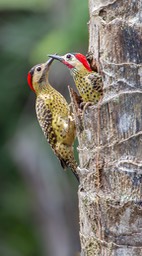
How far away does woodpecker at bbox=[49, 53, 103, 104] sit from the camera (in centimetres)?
577

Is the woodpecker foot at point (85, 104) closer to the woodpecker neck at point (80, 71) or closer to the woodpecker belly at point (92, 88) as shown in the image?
the woodpecker belly at point (92, 88)

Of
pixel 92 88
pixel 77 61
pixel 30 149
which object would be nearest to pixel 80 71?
pixel 77 61

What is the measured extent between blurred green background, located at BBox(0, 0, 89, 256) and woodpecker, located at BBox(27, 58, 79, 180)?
4235mm

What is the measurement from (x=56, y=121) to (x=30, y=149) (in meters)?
5.57

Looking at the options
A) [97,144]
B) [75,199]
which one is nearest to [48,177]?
[75,199]

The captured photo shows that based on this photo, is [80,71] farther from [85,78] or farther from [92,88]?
[92,88]

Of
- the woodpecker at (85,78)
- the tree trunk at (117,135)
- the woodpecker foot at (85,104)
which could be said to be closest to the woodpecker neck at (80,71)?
the woodpecker at (85,78)

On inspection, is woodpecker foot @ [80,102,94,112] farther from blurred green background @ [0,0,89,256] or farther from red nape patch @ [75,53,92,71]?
blurred green background @ [0,0,89,256]

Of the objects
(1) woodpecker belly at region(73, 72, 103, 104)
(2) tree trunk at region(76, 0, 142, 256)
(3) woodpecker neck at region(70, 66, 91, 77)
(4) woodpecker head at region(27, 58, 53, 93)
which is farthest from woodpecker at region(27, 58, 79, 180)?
(2) tree trunk at region(76, 0, 142, 256)

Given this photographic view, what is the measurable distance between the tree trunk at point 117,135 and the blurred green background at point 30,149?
19.8 ft

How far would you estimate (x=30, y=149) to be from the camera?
12688 millimetres

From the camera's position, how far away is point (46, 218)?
42.9 feet

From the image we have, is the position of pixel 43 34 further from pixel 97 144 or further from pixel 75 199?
pixel 97 144

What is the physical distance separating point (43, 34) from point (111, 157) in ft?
24.2
